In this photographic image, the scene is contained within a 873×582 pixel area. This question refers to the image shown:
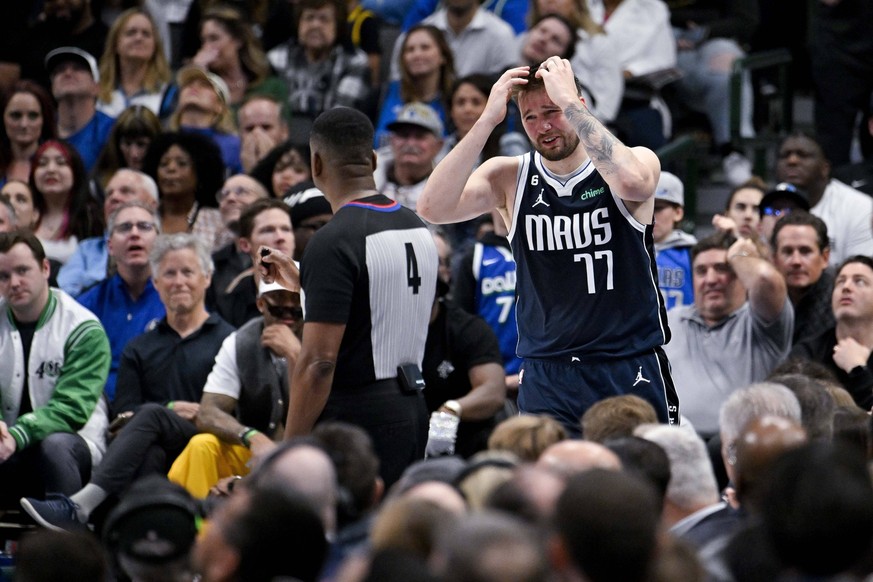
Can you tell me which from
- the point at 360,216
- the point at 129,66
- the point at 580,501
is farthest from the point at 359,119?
the point at 129,66

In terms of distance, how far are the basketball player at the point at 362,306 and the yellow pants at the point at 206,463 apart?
183 cm

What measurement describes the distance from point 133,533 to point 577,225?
7.71 feet

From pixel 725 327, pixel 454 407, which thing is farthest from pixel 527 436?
pixel 725 327

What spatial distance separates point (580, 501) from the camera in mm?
3238

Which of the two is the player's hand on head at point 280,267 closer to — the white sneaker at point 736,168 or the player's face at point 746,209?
the player's face at point 746,209

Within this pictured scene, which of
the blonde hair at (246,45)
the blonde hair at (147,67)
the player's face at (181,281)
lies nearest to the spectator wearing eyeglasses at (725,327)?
the player's face at (181,281)

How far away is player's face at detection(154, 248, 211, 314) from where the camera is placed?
8.02 m

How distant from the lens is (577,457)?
13.2 ft

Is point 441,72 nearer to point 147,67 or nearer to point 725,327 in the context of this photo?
point 147,67

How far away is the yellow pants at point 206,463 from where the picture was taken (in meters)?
7.15

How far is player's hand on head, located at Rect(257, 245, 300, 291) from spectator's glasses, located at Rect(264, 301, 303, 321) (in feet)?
4.09

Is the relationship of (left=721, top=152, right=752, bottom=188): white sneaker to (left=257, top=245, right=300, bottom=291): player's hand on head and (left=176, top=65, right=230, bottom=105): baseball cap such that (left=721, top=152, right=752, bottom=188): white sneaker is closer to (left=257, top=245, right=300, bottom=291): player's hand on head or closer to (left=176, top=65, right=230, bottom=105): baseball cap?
(left=176, top=65, right=230, bottom=105): baseball cap

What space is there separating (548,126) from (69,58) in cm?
636

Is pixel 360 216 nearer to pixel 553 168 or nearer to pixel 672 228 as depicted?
pixel 553 168
